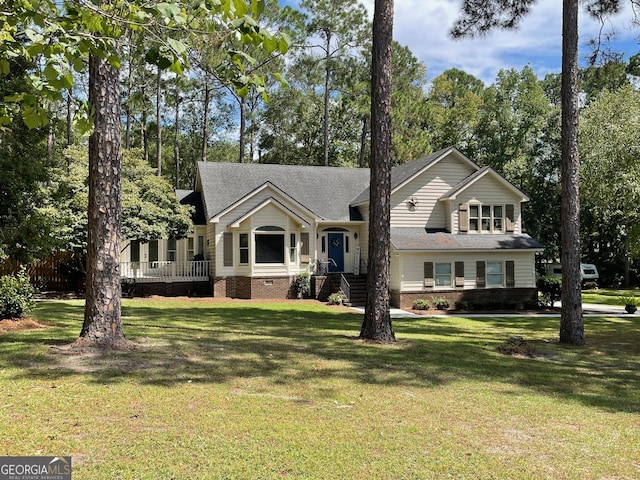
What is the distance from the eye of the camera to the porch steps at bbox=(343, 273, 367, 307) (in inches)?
903

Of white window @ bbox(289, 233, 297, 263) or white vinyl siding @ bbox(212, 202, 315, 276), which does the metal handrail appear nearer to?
white vinyl siding @ bbox(212, 202, 315, 276)

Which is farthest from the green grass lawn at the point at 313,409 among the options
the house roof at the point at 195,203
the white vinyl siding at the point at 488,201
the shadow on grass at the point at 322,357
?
the house roof at the point at 195,203

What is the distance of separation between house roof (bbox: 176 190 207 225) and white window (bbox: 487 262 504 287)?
14287 millimetres

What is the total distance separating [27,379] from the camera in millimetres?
6246

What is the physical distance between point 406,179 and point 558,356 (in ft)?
47.9

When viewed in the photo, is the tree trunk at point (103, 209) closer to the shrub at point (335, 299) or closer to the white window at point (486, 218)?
the shrub at point (335, 299)

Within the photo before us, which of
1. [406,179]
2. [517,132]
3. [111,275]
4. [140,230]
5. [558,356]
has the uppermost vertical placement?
[517,132]

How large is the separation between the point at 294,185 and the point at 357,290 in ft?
23.8

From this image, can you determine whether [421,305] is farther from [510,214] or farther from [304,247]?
[510,214]

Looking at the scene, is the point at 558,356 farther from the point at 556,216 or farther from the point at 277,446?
the point at 556,216

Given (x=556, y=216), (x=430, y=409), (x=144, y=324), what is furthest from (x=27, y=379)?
(x=556, y=216)

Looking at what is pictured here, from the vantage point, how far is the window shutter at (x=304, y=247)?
24250 mm

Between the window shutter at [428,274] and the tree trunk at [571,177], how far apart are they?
411 inches

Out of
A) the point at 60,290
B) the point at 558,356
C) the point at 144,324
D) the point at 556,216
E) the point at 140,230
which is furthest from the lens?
the point at 556,216
